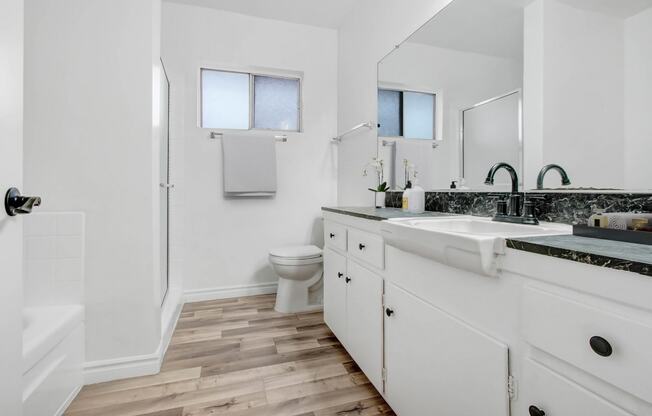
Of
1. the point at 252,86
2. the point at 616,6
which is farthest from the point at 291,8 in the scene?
the point at 616,6

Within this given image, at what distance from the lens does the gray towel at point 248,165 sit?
8.59 ft

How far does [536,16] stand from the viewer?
3.83ft

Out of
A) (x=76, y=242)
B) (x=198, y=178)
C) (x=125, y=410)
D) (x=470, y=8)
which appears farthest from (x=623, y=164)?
(x=198, y=178)

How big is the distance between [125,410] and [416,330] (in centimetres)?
127

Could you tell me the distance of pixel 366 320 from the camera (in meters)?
1.44

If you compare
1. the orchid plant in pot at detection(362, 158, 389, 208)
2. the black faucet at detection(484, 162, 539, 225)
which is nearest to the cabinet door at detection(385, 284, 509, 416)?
the black faucet at detection(484, 162, 539, 225)

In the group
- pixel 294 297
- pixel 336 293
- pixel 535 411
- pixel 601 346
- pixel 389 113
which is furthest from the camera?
pixel 294 297

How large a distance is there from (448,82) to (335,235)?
103 cm

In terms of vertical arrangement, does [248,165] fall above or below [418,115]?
below

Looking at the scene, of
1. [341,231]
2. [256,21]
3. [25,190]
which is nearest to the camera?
[25,190]

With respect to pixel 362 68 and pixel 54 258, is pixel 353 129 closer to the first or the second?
pixel 362 68

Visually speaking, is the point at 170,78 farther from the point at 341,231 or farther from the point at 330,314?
the point at 330,314

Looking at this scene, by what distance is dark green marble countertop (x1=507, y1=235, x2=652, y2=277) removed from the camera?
503 mm

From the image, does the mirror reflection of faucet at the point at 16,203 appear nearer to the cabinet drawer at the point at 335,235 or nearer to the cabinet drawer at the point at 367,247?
the cabinet drawer at the point at 367,247
